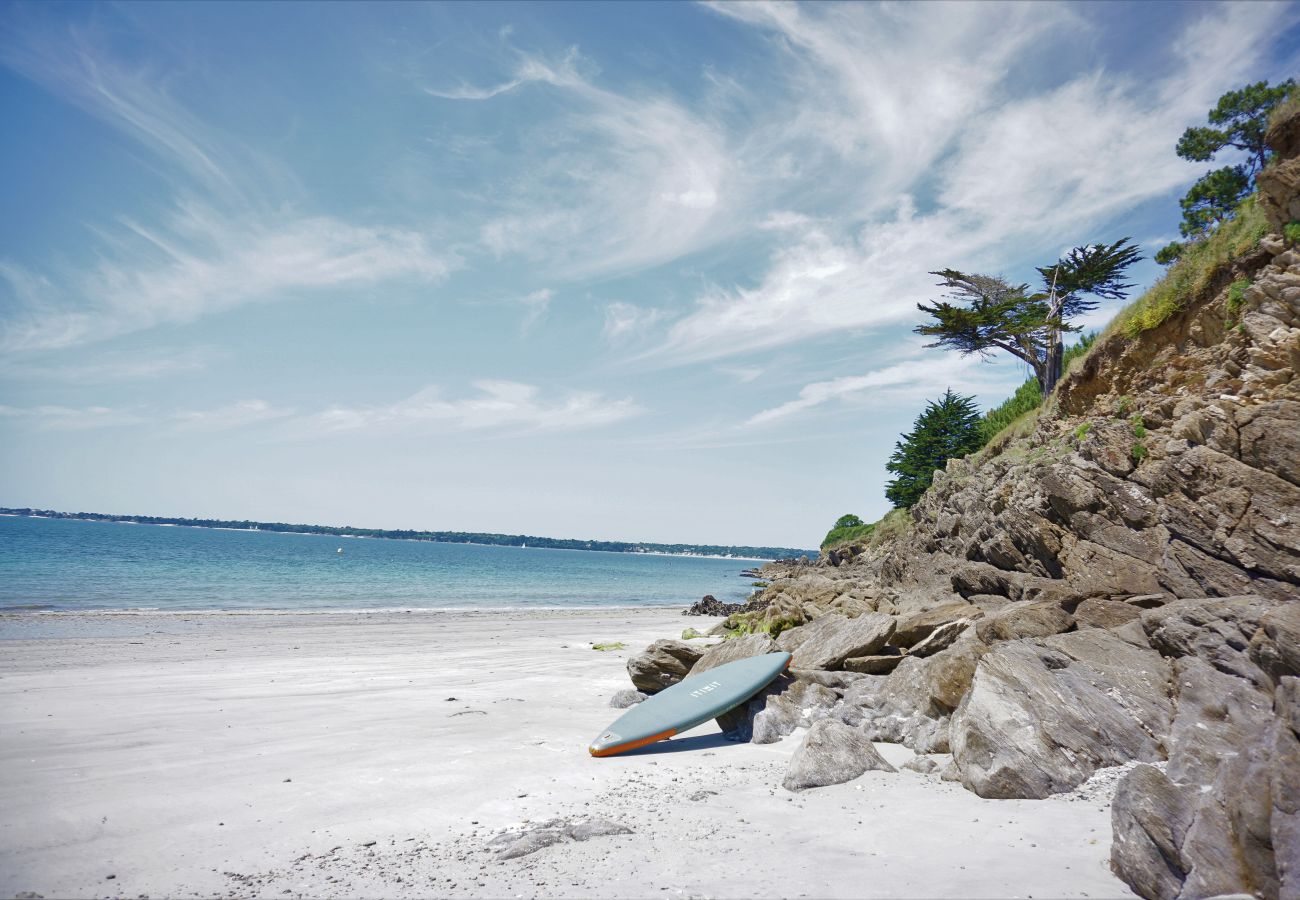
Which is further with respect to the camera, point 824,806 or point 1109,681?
point 1109,681

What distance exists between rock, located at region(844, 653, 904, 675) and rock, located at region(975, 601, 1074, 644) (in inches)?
43.6

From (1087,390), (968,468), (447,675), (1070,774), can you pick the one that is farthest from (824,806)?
(968,468)

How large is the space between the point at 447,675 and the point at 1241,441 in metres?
12.6

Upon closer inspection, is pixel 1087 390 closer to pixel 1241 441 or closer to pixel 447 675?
pixel 1241 441

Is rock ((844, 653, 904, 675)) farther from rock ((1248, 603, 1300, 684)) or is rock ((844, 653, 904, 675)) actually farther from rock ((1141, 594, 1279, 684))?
rock ((1248, 603, 1300, 684))

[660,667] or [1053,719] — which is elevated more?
[1053,719]

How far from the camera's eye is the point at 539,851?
4.49m

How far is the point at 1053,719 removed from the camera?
5.67 m

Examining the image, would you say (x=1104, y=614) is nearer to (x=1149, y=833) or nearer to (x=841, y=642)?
(x=841, y=642)

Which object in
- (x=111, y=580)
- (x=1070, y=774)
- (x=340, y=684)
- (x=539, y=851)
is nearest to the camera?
(x=539, y=851)

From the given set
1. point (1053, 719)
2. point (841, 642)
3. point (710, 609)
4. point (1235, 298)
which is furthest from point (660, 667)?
point (710, 609)

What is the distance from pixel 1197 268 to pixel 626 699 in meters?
12.3

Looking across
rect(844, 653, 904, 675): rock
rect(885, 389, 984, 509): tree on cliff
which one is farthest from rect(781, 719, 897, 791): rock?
rect(885, 389, 984, 509): tree on cliff

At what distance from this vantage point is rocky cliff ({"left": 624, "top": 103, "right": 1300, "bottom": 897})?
3.87 meters
